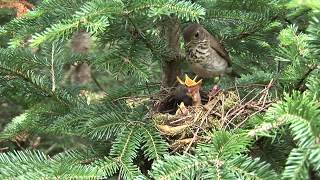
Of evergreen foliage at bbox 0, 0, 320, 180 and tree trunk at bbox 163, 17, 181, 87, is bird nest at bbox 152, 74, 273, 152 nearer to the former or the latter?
evergreen foliage at bbox 0, 0, 320, 180

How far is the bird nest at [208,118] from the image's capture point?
1935mm

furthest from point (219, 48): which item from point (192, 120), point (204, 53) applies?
point (192, 120)

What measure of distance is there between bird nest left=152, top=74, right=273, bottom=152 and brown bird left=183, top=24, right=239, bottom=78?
1.87 feet

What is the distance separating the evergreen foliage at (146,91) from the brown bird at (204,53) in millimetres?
70

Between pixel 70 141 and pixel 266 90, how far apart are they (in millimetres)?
1969

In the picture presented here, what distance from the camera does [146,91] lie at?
287 centimetres

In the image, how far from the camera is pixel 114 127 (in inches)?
76.6

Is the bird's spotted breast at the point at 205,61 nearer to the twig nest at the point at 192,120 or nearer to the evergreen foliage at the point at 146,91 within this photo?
the evergreen foliage at the point at 146,91

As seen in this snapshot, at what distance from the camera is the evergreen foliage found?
1.42 metres

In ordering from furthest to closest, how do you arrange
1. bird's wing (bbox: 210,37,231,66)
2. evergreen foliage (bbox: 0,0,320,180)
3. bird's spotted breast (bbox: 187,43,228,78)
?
1. bird's spotted breast (bbox: 187,43,228,78)
2. bird's wing (bbox: 210,37,231,66)
3. evergreen foliage (bbox: 0,0,320,180)

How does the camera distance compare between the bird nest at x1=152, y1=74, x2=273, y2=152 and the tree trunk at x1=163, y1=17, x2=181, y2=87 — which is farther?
the tree trunk at x1=163, y1=17, x2=181, y2=87

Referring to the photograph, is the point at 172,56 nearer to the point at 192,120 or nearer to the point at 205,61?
the point at 192,120

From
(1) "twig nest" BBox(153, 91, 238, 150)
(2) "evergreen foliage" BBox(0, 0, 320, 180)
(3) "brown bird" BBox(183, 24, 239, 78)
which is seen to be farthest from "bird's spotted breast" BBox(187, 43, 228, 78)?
(1) "twig nest" BBox(153, 91, 238, 150)

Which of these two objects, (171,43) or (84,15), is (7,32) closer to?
(84,15)
